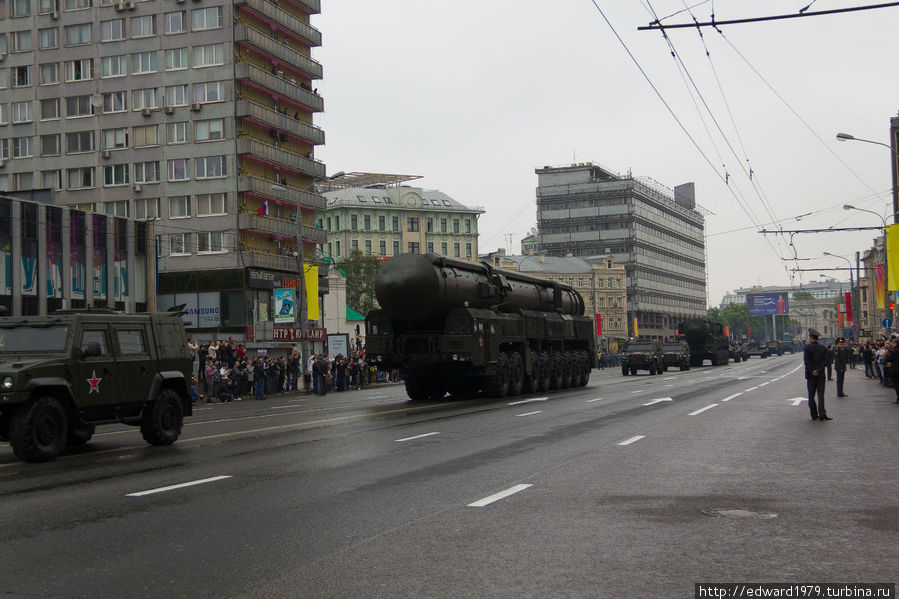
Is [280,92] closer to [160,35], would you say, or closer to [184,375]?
[160,35]

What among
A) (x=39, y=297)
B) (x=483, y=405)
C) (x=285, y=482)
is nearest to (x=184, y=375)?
(x=285, y=482)

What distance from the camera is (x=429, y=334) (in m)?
27.9

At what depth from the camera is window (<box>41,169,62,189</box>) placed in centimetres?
6544

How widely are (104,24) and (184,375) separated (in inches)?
2158

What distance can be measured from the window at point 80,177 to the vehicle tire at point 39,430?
2158 inches

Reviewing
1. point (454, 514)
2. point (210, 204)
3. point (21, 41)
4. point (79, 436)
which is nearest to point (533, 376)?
point (79, 436)

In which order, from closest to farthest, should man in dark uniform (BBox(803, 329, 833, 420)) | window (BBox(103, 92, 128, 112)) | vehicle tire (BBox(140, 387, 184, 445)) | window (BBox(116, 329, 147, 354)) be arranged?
window (BBox(116, 329, 147, 354)) → vehicle tire (BBox(140, 387, 184, 445)) → man in dark uniform (BBox(803, 329, 833, 420)) → window (BBox(103, 92, 128, 112))

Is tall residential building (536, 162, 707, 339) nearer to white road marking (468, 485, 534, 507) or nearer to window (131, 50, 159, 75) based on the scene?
window (131, 50, 159, 75)

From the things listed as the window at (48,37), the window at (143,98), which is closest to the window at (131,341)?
the window at (143,98)

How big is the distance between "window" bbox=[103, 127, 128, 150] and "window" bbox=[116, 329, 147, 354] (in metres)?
52.3

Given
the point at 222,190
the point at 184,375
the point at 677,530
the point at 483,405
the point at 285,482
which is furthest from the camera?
the point at 222,190

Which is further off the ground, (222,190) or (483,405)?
(222,190)

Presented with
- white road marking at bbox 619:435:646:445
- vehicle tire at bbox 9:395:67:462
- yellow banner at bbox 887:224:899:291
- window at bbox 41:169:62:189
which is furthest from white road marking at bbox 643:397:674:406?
window at bbox 41:169:62:189

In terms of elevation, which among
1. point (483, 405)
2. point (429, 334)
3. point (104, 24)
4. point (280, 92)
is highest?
point (104, 24)
